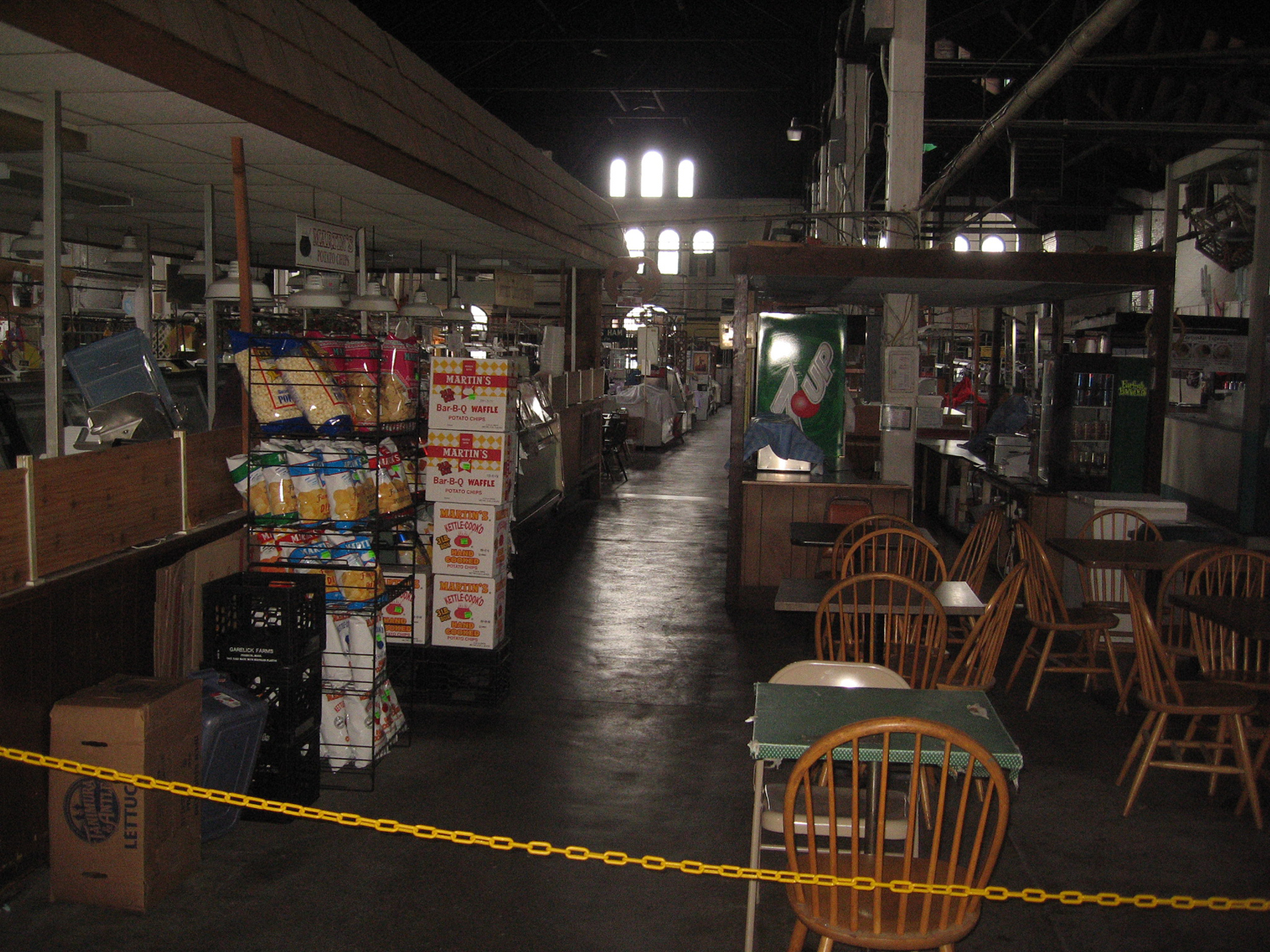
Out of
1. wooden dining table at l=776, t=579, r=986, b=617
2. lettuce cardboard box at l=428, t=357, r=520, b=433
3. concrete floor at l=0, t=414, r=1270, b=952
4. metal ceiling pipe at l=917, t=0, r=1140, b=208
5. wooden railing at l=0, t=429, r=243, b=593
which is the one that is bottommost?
concrete floor at l=0, t=414, r=1270, b=952

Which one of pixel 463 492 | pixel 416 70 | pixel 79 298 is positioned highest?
pixel 416 70

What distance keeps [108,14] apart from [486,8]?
639 inches

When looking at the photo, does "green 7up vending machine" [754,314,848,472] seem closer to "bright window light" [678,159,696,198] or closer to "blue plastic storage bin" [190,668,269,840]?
"blue plastic storage bin" [190,668,269,840]

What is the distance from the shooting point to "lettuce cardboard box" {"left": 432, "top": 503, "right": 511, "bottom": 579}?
550 centimetres

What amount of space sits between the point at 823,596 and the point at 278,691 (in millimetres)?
2464

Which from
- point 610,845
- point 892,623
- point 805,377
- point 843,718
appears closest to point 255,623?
point 610,845

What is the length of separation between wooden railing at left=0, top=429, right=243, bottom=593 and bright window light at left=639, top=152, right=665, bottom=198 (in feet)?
109

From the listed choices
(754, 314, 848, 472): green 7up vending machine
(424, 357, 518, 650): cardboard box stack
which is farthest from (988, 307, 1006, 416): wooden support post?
(424, 357, 518, 650): cardboard box stack

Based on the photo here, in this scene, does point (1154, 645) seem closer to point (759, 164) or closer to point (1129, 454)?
point (1129, 454)

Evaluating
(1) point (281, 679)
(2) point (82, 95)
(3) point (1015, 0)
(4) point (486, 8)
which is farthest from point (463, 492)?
(4) point (486, 8)

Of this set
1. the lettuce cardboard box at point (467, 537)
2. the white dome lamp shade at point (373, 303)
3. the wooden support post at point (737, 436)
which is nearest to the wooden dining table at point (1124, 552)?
the wooden support post at point (737, 436)

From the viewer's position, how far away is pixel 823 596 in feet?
16.2

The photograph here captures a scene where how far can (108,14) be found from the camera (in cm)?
373

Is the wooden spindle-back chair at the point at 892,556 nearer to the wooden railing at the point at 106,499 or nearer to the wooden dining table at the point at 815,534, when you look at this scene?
the wooden dining table at the point at 815,534
